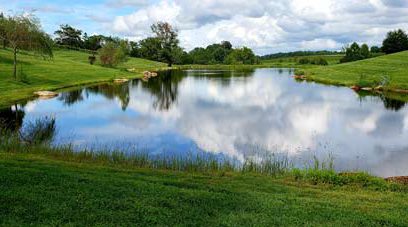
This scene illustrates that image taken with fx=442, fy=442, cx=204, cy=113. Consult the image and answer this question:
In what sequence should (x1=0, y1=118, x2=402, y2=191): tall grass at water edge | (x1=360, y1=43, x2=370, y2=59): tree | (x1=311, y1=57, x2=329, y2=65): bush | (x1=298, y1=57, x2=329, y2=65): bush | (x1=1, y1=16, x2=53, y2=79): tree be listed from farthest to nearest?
1. (x1=298, y1=57, x2=329, y2=65): bush
2. (x1=311, y1=57, x2=329, y2=65): bush
3. (x1=360, y1=43, x2=370, y2=59): tree
4. (x1=1, y1=16, x2=53, y2=79): tree
5. (x1=0, y1=118, x2=402, y2=191): tall grass at water edge

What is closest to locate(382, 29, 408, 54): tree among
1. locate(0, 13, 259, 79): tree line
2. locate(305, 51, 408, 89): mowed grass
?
locate(305, 51, 408, 89): mowed grass

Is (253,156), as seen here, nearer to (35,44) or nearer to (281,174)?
(281,174)

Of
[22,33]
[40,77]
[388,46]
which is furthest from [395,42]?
[22,33]

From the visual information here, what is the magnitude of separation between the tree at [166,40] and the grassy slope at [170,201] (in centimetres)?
14105

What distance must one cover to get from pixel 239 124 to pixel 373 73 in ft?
173

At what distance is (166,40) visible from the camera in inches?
6161

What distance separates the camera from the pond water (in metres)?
24.4

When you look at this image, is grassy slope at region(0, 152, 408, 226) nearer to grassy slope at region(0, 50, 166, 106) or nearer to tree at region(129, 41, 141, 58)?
grassy slope at region(0, 50, 166, 106)

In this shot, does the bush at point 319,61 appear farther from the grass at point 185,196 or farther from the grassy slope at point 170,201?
the grassy slope at point 170,201

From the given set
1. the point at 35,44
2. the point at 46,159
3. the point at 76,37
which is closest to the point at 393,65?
the point at 35,44

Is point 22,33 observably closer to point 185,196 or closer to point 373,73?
point 185,196

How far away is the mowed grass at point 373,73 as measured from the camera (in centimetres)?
6681

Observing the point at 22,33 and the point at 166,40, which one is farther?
the point at 166,40

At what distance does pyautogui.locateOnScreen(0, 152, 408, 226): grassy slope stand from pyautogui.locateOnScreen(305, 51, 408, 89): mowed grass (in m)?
53.2
